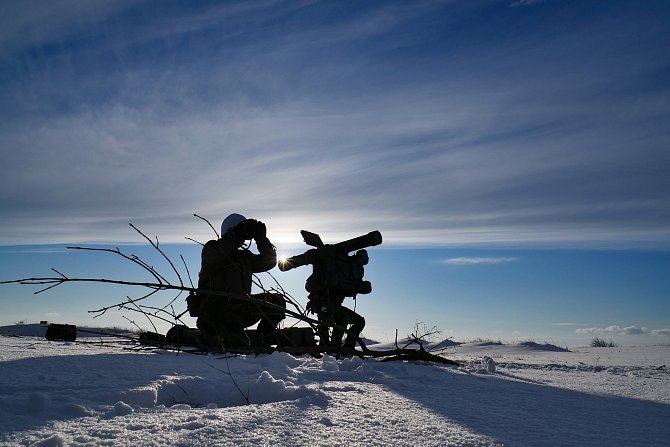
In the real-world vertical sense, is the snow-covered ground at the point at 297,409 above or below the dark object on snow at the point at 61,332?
below

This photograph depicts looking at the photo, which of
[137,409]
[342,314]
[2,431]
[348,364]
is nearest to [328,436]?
[137,409]

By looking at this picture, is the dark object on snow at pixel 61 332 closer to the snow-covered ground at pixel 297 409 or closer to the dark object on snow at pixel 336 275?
the dark object on snow at pixel 336 275

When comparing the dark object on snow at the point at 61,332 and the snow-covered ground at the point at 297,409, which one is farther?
the dark object on snow at the point at 61,332

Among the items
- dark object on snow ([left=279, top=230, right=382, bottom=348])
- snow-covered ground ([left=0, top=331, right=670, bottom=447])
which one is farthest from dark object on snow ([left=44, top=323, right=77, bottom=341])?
snow-covered ground ([left=0, top=331, right=670, bottom=447])

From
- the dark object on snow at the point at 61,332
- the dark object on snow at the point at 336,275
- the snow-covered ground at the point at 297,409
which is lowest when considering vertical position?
the snow-covered ground at the point at 297,409

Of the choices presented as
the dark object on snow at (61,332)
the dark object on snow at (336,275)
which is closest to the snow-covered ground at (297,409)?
the dark object on snow at (336,275)

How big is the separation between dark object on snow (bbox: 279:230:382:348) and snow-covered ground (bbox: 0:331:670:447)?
8.85 ft

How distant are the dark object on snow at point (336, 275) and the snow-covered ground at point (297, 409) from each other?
8.85 ft

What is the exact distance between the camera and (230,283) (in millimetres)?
5094

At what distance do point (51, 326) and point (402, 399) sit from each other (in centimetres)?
533

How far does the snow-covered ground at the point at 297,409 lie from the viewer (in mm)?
1378

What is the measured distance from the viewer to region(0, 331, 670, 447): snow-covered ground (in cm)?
138

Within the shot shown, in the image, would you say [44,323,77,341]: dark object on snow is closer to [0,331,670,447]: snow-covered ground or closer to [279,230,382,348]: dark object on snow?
[279,230,382,348]: dark object on snow

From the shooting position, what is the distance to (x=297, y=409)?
5.57 feet
